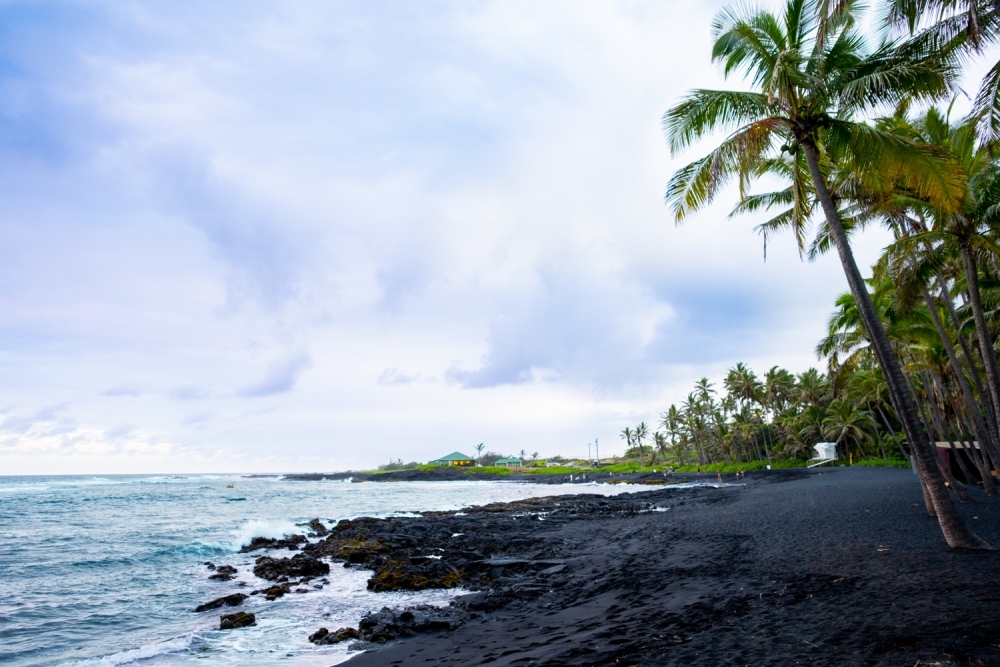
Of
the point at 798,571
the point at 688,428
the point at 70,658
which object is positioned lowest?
the point at 70,658

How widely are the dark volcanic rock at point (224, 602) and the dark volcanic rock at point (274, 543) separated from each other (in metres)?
9.37

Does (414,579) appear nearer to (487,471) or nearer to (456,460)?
(487,471)

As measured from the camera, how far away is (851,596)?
7.34m

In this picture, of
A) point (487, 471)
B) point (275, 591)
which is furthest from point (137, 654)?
point (487, 471)

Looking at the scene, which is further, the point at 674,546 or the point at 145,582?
the point at 145,582

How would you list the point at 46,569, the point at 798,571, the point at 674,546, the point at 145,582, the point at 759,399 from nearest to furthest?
1. the point at 798,571
2. the point at 674,546
3. the point at 145,582
4. the point at 46,569
5. the point at 759,399

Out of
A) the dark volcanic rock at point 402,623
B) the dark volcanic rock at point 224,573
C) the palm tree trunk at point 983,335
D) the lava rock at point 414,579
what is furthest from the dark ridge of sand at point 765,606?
the dark volcanic rock at point 224,573

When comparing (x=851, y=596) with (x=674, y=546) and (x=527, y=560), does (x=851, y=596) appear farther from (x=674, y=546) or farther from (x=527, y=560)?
(x=527, y=560)

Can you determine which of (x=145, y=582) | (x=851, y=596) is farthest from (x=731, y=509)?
(x=145, y=582)

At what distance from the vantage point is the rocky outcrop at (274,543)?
71.6 ft

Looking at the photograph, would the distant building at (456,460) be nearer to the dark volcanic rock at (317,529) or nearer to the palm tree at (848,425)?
the palm tree at (848,425)

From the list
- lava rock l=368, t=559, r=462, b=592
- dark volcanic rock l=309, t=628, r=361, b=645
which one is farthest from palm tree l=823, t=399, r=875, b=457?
dark volcanic rock l=309, t=628, r=361, b=645

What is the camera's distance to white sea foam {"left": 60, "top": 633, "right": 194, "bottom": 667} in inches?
355

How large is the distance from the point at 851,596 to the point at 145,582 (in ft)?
59.6
